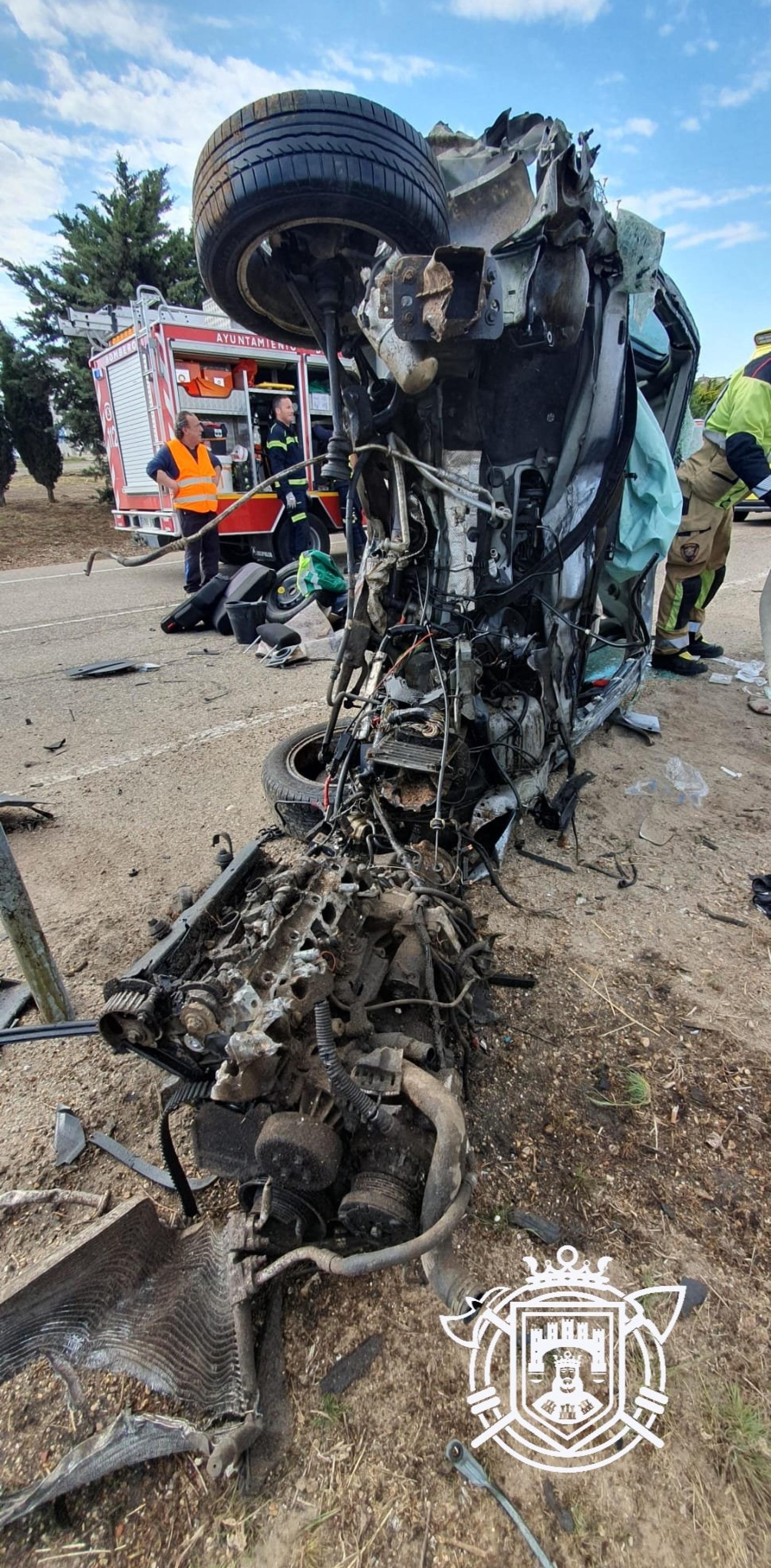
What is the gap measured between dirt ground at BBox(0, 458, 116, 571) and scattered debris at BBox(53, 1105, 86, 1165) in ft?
37.6

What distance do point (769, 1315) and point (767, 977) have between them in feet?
3.93

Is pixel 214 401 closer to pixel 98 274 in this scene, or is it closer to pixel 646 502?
pixel 646 502

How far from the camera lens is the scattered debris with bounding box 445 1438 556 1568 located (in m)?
1.10

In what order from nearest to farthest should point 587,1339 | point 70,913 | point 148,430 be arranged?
point 587,1339
point 70,913
point 148,430

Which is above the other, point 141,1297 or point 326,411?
point 326,411

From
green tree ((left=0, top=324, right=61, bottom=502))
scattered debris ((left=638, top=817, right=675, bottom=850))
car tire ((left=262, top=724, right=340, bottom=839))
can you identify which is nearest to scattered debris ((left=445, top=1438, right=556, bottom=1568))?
car tire ((left=262, top=724, right=340, bottom=839))

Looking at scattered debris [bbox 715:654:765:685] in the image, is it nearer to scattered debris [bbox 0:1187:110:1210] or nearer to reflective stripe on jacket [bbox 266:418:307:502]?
reflective stripe on jacket [bbox 266:418:307:502]

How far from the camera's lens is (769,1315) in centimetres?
142

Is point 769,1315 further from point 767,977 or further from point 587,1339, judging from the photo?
point 767,977

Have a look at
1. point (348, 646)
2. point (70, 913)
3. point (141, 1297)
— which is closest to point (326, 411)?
point (348, 646)

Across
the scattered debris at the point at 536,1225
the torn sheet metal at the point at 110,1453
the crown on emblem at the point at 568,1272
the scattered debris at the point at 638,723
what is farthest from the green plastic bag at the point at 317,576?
the torn sheet metal at the point at 110,1453

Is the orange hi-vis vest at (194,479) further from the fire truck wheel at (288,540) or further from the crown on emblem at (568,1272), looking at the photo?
the crown on emblem at (568,1272)
